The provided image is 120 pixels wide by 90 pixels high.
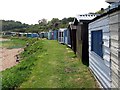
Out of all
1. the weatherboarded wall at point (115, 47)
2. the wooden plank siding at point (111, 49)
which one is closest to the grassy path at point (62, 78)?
the wooden plank siding at point (111, 49)

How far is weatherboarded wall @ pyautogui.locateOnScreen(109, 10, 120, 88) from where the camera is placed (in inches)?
307

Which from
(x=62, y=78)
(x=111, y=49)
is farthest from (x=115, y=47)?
(x=62, y=78)

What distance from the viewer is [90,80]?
12320 millimetres

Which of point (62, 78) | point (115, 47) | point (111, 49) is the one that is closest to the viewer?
point (115, 47)

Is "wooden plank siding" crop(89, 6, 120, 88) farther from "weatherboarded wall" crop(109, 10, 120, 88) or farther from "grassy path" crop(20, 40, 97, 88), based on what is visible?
"grassy path" crop(20, 40, 97, 88)

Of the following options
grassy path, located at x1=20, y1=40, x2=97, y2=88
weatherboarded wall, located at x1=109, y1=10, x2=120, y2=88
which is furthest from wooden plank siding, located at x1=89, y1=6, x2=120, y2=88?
grassy path, located at x1=20, y1=40, x2=97, y2=88

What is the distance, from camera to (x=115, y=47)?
8.09 metres

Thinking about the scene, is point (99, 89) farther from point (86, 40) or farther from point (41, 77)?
point (86, 40)

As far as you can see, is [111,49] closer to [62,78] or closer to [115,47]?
[115,47]

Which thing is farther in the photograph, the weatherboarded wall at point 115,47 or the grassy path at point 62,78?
the grassy path at point 62,78

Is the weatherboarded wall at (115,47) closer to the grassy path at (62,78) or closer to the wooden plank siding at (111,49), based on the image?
the wooden plank siding at (111,49)

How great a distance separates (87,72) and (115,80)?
599cm

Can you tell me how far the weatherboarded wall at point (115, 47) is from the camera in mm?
7785

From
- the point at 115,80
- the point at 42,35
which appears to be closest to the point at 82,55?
the point at 115,80
